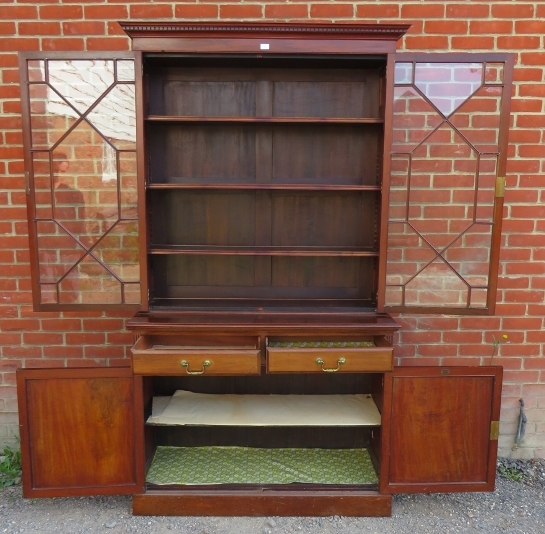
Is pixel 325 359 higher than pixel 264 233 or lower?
lower

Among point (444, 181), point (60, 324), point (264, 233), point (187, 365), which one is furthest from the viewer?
point (60, 324)

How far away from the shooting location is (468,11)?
1958 millimetres

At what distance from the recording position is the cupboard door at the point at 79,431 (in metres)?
1.70

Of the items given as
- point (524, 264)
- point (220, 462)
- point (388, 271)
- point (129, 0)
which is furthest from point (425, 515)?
point (129, 0)

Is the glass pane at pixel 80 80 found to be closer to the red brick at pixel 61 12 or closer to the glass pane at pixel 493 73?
the red brick at pixel 61 12

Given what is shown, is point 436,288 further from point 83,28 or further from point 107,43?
point 83,28

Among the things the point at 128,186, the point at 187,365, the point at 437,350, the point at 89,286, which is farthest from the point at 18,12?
the point at 437,350

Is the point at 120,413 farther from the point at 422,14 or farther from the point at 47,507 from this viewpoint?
the point at 422,14

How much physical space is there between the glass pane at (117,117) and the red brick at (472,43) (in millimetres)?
1404

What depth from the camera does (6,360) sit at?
85.5 inches

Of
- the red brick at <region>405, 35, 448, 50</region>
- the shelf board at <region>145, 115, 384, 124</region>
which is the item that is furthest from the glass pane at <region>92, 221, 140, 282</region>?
the red brick at <region>405, 35, 448, 50</region>

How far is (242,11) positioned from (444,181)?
44.8 inches

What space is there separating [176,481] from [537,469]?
5.66ft

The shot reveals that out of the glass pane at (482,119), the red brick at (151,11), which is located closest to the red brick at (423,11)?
the glass pane at (482,119)
